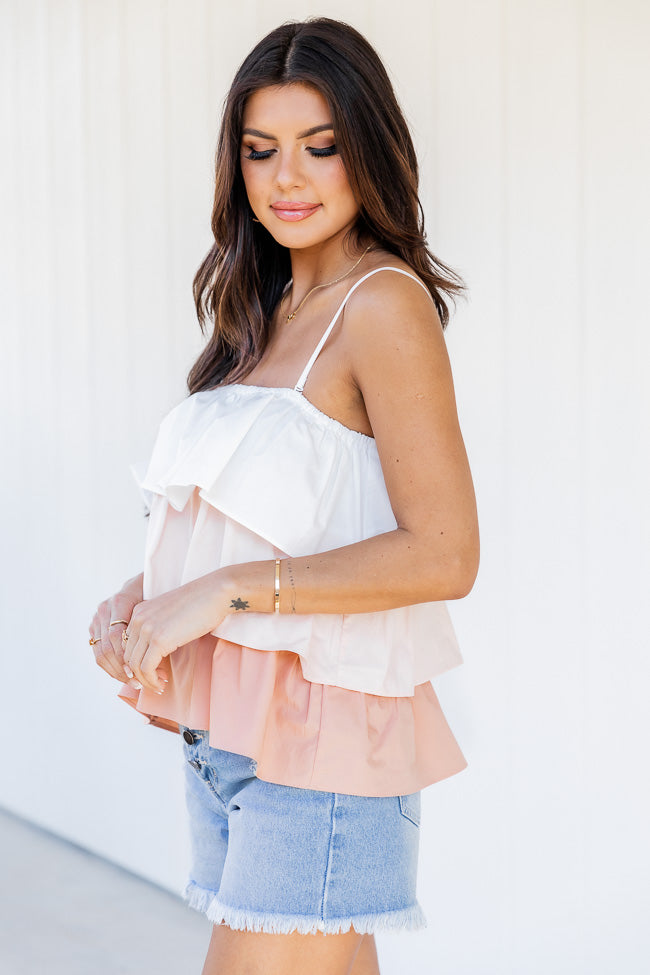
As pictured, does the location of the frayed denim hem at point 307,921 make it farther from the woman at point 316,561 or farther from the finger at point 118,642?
the finger at point 118,642

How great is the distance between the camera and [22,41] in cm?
297

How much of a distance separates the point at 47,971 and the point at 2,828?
94cm

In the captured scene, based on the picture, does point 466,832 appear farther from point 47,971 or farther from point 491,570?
point 47,971

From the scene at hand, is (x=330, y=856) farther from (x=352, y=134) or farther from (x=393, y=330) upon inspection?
(x=352, y=134)

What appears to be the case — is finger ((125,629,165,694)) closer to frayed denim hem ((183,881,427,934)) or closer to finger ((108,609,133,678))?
finger ((108,609,133,678))

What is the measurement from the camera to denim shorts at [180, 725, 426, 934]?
1.12 meters

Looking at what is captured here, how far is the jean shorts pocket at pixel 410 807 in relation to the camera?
1.19 metres

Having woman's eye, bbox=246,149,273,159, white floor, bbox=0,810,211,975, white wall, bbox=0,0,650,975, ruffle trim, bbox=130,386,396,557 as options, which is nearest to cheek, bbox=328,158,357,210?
woman's eye, bbox=246,149,273,159

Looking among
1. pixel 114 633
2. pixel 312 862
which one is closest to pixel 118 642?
pixel 114 633

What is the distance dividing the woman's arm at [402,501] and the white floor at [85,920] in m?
1.54

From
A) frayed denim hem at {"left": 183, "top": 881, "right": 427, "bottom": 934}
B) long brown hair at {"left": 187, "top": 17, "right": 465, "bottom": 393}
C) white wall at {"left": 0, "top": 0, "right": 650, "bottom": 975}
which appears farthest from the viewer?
white wall at {"left": 0, "top": 0, "right": 650, "bottom": 975}

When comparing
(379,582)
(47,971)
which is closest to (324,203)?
(379,582)

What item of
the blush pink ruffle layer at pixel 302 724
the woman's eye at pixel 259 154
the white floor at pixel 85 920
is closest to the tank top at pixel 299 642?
the blush pink ruffle layer at pixel 302 724

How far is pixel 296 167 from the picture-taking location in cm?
127
